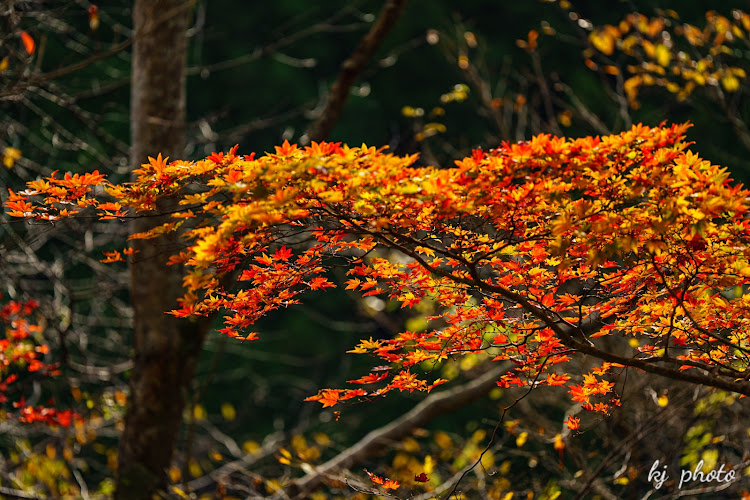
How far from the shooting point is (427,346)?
6.97 feet

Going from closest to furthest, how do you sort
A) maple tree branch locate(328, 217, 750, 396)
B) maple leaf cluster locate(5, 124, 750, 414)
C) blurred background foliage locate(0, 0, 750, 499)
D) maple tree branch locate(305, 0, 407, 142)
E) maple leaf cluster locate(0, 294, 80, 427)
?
1. maple leaf cluster locate(5, 124, 750, 414)
2. maple tree branch locate(328, 217, 750, 396)
3. maple tree branch locate(305, 0, 407, 142)
4. maple leaf cluster locate(0, 294, 80, 427)
5. blurred background foliage locate(0, 0, 750, 499)

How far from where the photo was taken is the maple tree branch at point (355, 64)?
11.7ft

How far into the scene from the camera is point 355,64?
11.9 feet

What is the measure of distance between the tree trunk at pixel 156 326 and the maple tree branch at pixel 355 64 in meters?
0.82

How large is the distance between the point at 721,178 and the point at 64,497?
4818 mm

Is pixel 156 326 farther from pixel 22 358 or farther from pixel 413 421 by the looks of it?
pixel 413 421

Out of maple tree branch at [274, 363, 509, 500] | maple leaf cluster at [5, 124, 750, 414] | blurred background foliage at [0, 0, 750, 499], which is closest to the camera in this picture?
maple leaf cluster at [5, 124, 750, 414]

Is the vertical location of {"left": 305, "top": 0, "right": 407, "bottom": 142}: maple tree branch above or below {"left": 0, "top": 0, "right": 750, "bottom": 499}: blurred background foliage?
above

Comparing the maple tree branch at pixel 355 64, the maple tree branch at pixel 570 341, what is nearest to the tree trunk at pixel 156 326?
the maple tree branch at pixel 355 64

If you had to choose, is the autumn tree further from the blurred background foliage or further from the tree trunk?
the blurred background foliage

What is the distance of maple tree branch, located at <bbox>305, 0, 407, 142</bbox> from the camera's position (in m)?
3.57

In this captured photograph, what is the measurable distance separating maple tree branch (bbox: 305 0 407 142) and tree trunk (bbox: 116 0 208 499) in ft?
2.69

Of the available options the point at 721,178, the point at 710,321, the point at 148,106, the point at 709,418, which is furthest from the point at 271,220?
the point at 709,418

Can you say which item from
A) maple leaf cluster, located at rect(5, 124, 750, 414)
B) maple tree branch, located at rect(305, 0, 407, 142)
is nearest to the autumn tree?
maple leaf cluster, located at rect(5, 124, 750, 414)
